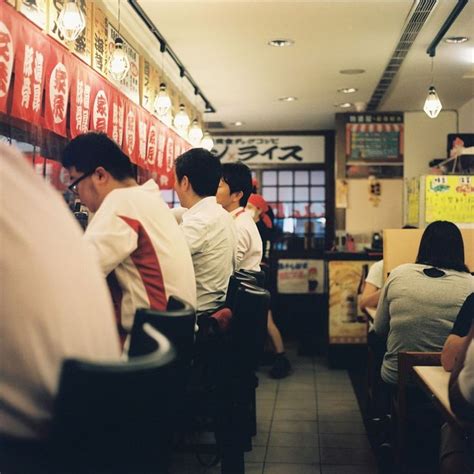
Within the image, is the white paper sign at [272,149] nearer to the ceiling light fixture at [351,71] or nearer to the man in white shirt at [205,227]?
the ceiling light fixture at [351,71]

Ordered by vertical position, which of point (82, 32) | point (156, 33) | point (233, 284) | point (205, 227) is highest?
point (156, 33)

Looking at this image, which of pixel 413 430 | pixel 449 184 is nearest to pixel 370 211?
pixel 449 184

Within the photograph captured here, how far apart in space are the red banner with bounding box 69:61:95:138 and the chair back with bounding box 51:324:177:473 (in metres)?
3.25

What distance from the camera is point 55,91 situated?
151 inches

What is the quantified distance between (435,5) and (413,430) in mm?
3353

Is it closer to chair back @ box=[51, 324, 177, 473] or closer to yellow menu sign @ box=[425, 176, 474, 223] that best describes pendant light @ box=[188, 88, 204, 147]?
yellow menu sign @ box=[425, 176, 474, 223]

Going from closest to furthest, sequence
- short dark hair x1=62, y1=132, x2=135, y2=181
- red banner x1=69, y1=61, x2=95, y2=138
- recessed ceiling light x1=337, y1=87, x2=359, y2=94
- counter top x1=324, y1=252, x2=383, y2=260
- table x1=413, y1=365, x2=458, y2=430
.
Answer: table x1=413, y1=365, x2=458, y2=430, short dark hair x1=62, y1=132, x2=135, y2=181, red banner x1=69, y1=61, x2=95, y2=138, counter top x1=324, y1=252, x2=383, y2=260, recessed ceiling light x1=337, y1=87, x2=359, y2=94

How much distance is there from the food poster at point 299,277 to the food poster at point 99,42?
572 centimetres

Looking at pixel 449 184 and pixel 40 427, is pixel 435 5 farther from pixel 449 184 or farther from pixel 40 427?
pixel 40 427

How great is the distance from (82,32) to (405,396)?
3.26 metres

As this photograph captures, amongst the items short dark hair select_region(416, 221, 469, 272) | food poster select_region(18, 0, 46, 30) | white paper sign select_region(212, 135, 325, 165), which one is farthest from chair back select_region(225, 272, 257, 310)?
white paper sign select_region(212, 135, 325, 165)

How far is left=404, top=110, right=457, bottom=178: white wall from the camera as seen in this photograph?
941 centimetres

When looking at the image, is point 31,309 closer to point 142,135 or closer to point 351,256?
point 142,135

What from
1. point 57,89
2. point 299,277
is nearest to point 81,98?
point 57,89
